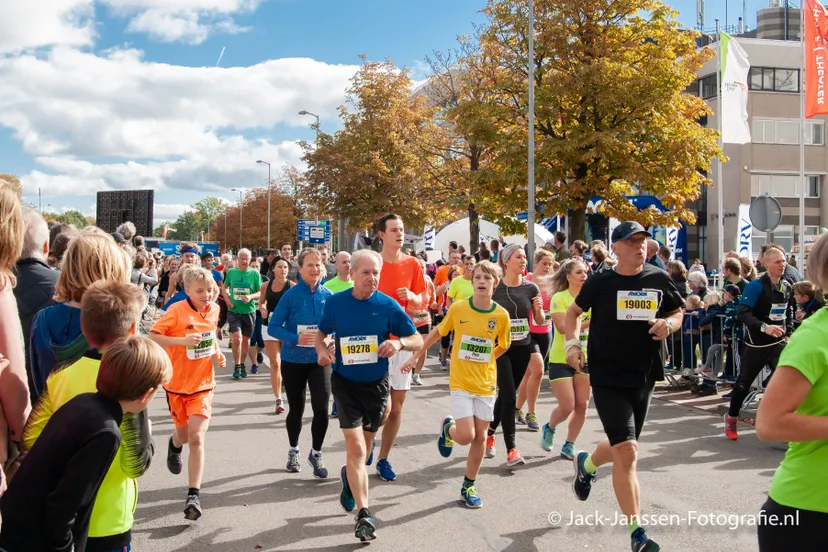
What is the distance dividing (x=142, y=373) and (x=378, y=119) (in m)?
34.0

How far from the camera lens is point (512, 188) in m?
22.9

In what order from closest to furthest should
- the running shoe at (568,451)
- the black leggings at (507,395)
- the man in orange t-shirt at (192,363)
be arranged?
the man in orange t-shirt at (192,363) → the black leggings at (507,395) → the running shoe at (568,451)

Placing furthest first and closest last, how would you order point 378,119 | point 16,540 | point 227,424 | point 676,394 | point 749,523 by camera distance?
1. point 378,119
2. point 676,394
3. point 227,424
4. point 749,523
5. point 16,540

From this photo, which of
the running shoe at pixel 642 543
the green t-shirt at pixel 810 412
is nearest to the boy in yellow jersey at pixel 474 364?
the running shoe at pixel 642 543


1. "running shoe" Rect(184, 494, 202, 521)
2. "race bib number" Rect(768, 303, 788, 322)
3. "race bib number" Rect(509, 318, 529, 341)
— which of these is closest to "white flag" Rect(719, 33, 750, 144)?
"race bib number" Rect(768, 303, 788, 322)

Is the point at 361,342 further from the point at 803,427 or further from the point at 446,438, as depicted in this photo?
the point at 803,427

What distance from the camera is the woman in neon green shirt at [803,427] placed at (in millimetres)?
2416

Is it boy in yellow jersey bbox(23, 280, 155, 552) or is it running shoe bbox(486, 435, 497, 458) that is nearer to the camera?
boy in yellow jersey bbox(23, 280, 155, 552)

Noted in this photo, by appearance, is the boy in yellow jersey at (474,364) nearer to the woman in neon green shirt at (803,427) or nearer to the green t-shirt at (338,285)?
the green t-shirt at (338,285)

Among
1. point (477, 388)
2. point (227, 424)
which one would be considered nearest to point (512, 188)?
point (227, 424)

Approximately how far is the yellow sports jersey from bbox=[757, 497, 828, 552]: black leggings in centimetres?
335

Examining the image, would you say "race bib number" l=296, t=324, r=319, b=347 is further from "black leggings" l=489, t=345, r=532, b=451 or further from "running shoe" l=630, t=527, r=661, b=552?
"running shoe" l=630, t=527, r=661, b=552

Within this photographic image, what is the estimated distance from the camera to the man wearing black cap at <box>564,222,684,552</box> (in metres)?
4.59

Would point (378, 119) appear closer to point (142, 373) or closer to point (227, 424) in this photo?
point (227, 424)
